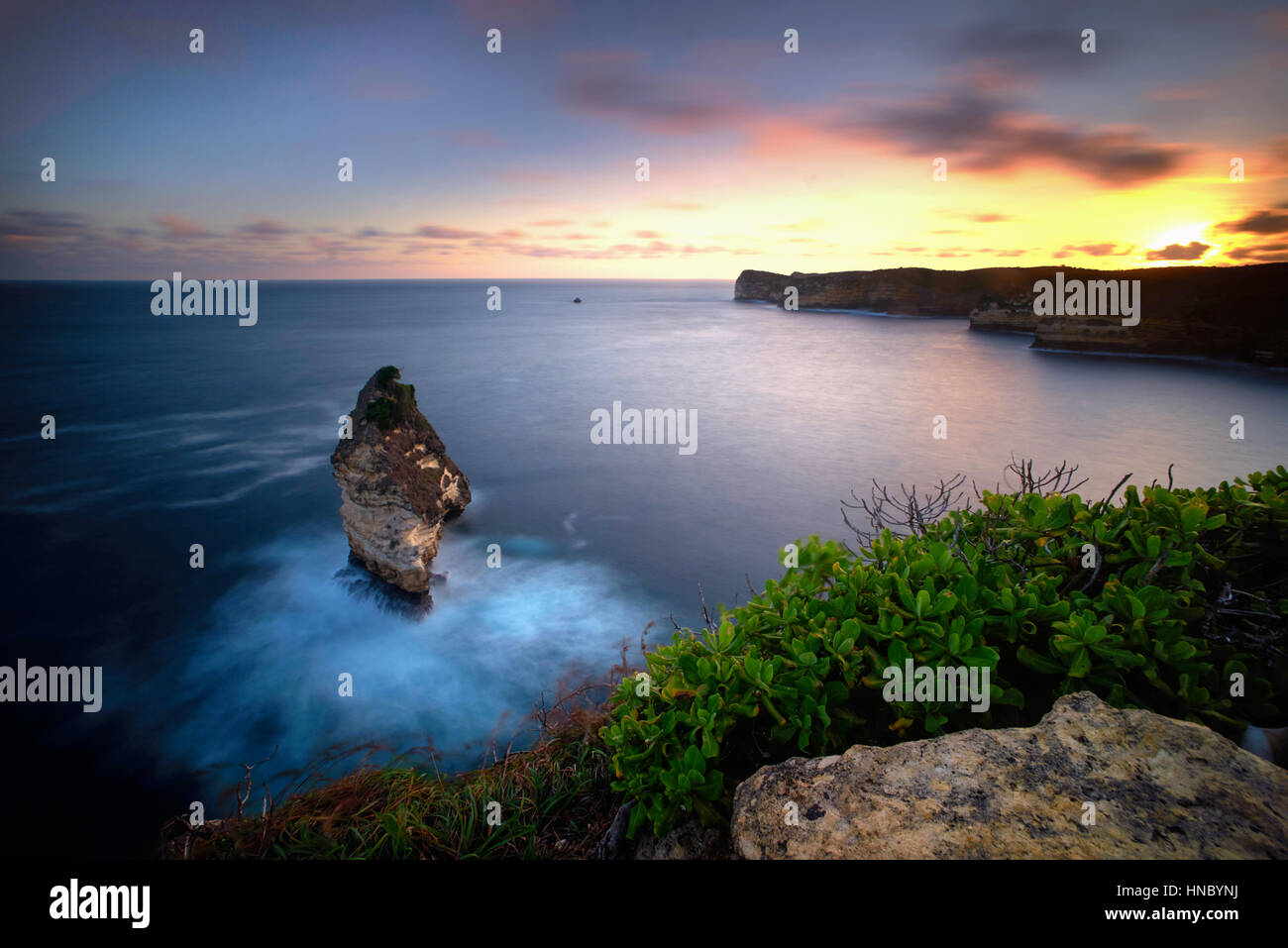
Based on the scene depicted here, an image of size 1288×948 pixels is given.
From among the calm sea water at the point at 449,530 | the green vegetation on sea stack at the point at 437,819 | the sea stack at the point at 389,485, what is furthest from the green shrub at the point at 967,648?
the sea stack at the point at 389,485

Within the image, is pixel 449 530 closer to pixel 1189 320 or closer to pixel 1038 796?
pixel 1038 796

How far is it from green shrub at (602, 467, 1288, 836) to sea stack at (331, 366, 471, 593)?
902 centimetres

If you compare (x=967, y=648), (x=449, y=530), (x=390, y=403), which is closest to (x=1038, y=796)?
(x=967, y=648)

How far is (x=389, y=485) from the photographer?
1012cm

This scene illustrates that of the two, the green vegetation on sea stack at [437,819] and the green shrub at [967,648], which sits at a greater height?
the green shrub at [967,648]

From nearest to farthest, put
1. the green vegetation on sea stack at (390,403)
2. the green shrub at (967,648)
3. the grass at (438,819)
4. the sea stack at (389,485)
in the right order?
the green shrub at (967,648) < the grass at (438,819) < the sea stack at (389,485) < the green vegetation on sea stack at (390,403)

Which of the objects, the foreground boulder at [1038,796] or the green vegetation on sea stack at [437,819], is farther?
the green vegetation on sea stack at [437,819]

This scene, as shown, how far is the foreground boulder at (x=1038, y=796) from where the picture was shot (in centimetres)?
151

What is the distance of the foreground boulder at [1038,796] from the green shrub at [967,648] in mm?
185

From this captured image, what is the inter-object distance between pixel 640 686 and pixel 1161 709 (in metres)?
1.89

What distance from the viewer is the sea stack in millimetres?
10125

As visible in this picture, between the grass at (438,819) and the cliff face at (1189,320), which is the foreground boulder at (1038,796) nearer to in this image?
the grass at (438,819)

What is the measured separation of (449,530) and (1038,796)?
12.7m

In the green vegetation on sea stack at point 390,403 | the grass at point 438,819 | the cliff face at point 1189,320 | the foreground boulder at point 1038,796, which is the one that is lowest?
the grass at point 438,819
